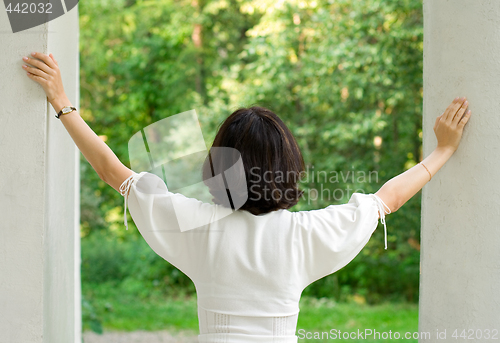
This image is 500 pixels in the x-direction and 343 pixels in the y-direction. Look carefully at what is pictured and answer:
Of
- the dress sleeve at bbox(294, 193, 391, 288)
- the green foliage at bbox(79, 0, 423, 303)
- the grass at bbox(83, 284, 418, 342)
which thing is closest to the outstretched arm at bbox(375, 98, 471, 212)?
the dress sleeve at bbox(294, 193, 391, 288)

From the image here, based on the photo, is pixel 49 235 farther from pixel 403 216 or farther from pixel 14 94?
pixel 403 216

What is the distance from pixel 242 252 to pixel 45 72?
2.49 feet

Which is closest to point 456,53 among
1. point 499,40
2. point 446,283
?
point 499,40

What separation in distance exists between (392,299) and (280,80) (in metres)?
3.58

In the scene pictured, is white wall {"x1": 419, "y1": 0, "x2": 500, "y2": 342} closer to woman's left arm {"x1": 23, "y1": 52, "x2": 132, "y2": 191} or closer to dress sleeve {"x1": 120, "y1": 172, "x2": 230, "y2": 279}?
dress sleeve {"x1": 120, "y1": 172, "x2": 230, "y2": 279}

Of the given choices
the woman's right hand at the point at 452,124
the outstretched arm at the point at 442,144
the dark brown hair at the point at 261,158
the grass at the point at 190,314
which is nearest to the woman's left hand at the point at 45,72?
the dark brown hair at the point at 261,158

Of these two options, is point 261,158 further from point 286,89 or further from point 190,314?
point 190,314

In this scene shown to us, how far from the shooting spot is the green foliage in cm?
530

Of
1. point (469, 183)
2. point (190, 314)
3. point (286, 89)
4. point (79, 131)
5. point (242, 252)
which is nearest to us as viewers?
point (242, 252)

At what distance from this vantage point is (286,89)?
5.89m

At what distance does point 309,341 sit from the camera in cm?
493

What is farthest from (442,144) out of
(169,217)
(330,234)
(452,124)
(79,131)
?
(79,131)

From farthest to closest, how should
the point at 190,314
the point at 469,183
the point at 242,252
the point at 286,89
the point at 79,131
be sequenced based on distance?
the point at 190,314
the point at 286,89
the point at 469,183
the point at 79,131
the point at 242,252

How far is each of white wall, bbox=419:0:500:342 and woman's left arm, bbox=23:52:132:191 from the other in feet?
3.36
